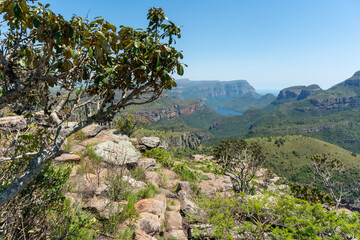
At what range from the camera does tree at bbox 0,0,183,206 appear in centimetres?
309

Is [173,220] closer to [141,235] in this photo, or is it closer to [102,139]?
[141,235]

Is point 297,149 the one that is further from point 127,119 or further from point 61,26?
point 61,26

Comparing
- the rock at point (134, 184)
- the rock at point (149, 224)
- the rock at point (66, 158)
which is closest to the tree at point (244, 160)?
the rock at point (134, 184)

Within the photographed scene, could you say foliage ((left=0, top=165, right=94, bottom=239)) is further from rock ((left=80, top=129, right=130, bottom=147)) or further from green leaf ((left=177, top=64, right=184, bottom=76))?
rock ((left=80, top=129, right=130, bottom=147))

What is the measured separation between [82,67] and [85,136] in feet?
41.0

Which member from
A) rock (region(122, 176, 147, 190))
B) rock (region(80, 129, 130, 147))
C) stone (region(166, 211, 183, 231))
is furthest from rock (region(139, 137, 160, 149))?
stone (region(166, 211, 183, 231))

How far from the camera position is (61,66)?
374cm

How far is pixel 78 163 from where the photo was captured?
29.9ft

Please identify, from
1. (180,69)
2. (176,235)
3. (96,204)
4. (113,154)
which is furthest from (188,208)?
(180,69)

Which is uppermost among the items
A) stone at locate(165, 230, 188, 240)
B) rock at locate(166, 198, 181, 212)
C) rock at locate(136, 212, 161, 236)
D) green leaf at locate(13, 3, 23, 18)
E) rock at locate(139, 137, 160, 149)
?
green leaf at locate(13, 3, 23, 18)

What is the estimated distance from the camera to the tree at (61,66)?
309 cm

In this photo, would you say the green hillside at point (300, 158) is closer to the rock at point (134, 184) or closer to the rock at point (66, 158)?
the rock at point (134, 184)

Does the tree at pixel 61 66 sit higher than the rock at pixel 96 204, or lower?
higher

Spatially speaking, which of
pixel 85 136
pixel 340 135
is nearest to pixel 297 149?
pixel 340 135
